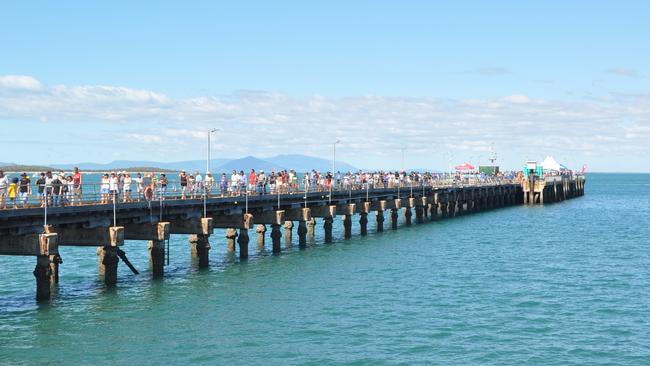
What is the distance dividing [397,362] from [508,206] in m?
93.3

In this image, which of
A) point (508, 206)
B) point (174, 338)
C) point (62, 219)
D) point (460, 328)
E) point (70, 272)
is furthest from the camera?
point (508, 206)

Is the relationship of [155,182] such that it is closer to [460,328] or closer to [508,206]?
[460,328]

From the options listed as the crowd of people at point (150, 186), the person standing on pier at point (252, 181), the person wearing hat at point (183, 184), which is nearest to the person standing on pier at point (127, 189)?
the crowd of people at point (150, 186)

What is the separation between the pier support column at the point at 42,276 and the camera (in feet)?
97.5

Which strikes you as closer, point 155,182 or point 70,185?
point 70,185

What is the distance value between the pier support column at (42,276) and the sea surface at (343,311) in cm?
58

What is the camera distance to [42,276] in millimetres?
30141

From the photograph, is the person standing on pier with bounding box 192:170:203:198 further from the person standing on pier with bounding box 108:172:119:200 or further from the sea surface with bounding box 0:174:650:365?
the person standing on pier with bounding box 108:172:119:200

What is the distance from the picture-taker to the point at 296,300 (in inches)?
1300

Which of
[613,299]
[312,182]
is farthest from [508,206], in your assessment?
[613,299]

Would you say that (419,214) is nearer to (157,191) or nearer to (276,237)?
(276,237)

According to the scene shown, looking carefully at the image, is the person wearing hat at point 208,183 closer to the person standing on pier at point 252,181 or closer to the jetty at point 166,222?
the jetty at point 166,222

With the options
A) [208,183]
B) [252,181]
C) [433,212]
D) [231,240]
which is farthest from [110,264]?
[433,212]

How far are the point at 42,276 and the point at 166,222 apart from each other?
25.2 feet
